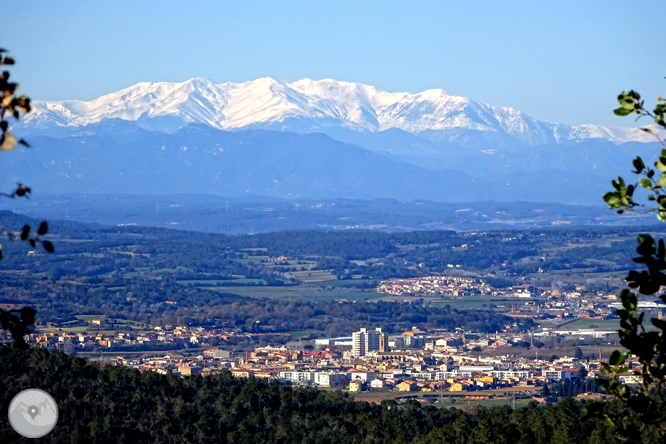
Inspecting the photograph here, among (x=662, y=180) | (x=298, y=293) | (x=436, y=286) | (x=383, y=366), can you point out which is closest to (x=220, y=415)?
(x=662, y=180)

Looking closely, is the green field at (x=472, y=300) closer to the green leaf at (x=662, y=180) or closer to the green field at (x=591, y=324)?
the green field at (x=591, y=324)

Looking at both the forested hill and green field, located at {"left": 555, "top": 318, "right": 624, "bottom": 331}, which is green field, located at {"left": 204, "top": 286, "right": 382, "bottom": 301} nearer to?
green field, located at {"left": 555, "top": 318, "right": 624, "bottom": 331}

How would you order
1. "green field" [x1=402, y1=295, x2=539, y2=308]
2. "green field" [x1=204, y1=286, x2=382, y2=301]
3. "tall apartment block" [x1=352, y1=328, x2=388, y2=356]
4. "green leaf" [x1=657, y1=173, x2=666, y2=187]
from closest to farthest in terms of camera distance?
"green leaf" [x1=657, y1=173, x2=666, y2=187] < "tall apartment block" [x1=352, y1=328, x2=388, y2=356] < "green field" [x1=402, y1=295, x2=539, y2=308] < "green field" [x1=204, y1=286, x2=382, y2=301]

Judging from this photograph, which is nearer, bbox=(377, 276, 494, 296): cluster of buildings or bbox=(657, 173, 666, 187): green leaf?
bbox=(657, 173, 666, 187): green leaf

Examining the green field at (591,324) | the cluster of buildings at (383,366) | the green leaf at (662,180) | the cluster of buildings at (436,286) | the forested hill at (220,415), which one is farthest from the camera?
the cluster of buildings at (436,286)

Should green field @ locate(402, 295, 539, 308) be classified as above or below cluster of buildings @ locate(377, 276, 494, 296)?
below

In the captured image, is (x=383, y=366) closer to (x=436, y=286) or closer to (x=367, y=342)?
(x=367, y=342)

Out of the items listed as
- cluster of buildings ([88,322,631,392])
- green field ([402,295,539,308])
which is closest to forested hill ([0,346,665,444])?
cluster of buildings ([88,322,631,392])

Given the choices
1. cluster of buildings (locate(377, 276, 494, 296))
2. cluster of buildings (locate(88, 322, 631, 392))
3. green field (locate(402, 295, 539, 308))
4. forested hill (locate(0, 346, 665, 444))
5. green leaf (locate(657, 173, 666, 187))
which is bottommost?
cluster of buildings (locate(88, 322, 631, 392))

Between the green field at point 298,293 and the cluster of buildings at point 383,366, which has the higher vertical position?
the green field at point 298,293

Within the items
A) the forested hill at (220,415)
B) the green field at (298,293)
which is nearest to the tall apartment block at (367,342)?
the green field at (298,293)
